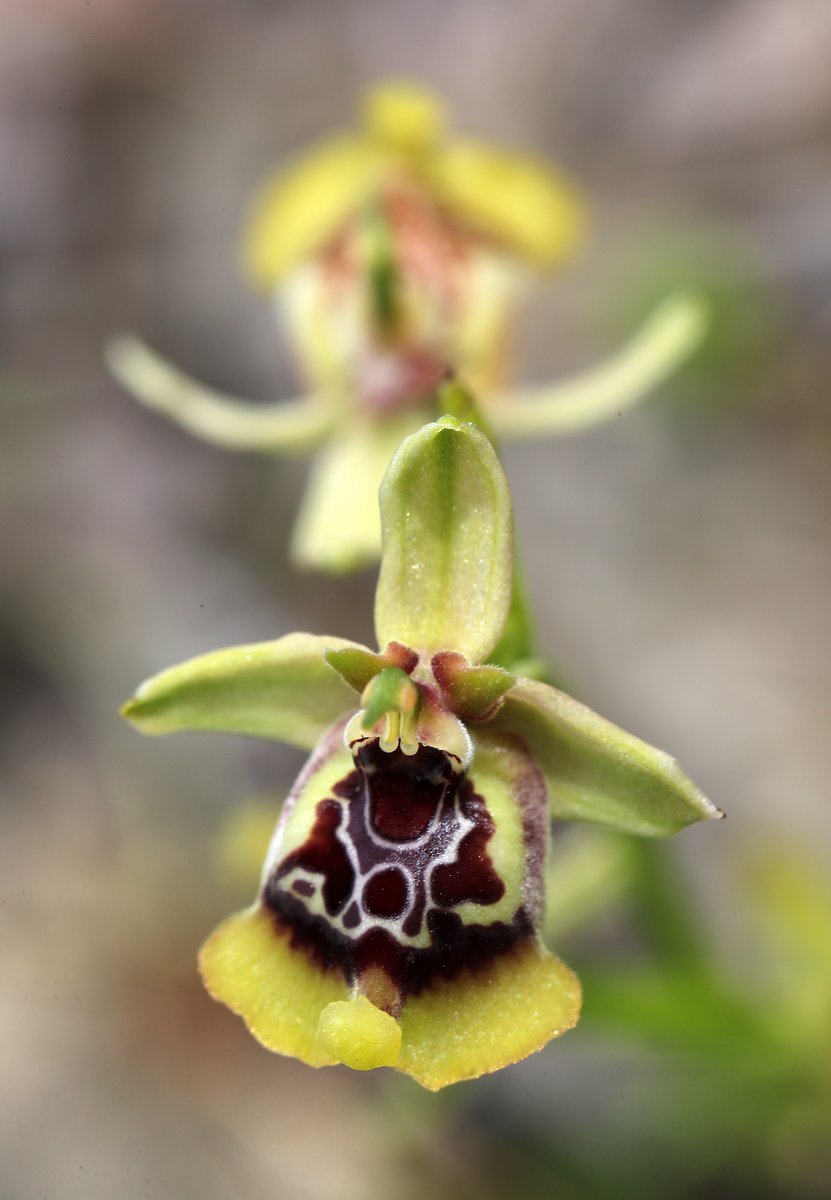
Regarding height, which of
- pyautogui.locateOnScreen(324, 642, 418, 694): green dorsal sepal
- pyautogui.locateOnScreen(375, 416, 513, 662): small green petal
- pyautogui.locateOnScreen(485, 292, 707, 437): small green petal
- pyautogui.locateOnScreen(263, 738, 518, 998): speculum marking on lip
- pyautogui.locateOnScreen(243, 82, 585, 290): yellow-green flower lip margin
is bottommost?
pyautogui.locateOnScreen(263, 738, 518, 998): speculum marking on lip

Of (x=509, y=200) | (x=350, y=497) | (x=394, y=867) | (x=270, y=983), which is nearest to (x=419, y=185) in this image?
(x=509, y=200)

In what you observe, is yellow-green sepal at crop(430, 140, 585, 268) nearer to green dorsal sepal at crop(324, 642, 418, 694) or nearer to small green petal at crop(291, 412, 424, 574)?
small green petal at crop(291, 412, 424, 574)

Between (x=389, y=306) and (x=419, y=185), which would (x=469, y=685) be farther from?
(x=419, y=185)

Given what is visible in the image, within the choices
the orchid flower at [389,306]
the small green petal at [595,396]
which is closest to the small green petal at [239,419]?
the orchid flower at [389,306]

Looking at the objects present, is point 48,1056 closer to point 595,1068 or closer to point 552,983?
point 595,1068

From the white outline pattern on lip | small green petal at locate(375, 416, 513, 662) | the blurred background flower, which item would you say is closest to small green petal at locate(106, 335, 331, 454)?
the blurred background flower

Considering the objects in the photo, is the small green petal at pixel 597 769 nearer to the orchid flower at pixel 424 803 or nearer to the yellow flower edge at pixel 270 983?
the orchid flower at pixel 424 803
